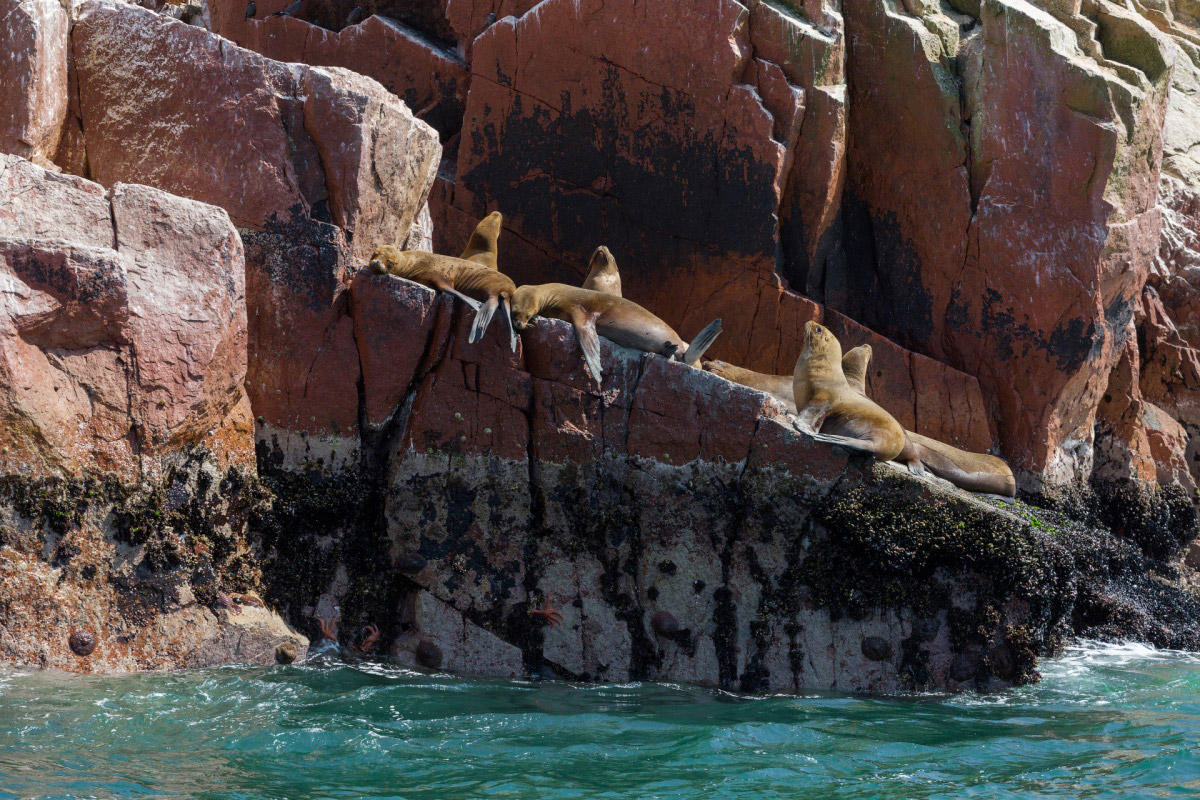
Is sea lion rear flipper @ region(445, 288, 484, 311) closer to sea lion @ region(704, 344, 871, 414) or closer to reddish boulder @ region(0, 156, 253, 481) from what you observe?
reddish boulder @ region(0, 156, 253, 481)

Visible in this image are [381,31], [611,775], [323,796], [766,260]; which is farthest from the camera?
[381,31]

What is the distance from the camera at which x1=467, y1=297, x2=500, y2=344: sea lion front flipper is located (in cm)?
780

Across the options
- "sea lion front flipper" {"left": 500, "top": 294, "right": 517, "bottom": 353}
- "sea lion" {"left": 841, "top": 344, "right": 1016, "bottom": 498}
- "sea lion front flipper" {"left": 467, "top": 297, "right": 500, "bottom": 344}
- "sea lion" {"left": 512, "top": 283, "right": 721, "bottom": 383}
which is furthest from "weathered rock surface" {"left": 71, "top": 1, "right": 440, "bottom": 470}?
"sea lion" {"left": 841, "top": 344, "right": 1016, "bottom": 498}

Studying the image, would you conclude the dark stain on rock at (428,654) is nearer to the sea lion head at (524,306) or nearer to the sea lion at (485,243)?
the sea lion head at (524,306)

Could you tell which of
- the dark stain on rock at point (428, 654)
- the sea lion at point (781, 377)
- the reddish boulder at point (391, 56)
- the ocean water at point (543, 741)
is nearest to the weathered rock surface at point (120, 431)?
the ocean water at point (543, 741)

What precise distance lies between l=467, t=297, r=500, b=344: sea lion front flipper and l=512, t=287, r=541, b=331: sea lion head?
0.49 feet

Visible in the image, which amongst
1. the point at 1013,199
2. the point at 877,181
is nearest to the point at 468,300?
the point at 877,181

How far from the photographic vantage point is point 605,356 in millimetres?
8094

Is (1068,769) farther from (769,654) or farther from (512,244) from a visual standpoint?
(512,244)

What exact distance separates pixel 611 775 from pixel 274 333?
3.78 meters

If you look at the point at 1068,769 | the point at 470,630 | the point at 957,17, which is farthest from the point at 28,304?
the point at 957,17

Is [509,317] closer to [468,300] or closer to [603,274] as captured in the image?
[468,300]

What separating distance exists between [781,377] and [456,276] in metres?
2.83

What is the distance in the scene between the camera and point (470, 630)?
7.75 m
